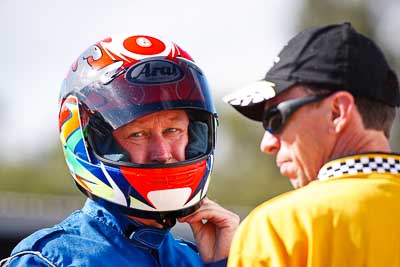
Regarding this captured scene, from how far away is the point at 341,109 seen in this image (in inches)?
182

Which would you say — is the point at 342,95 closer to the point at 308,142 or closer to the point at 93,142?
the point at 308,142

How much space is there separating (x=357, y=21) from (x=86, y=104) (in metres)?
38.4

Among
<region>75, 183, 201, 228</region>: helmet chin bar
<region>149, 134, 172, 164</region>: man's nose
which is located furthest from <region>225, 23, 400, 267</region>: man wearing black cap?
<region>75, 183, 201, 228</region>: helmet chin bar

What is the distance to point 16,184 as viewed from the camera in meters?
50.2

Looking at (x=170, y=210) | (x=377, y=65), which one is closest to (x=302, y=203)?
(x=377, y=65)

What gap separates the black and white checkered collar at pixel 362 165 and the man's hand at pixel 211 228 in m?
1.06

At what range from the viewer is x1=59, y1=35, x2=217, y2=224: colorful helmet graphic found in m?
5.45

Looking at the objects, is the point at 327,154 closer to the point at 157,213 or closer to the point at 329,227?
the point at 329,227

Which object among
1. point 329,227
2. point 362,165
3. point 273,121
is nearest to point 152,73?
point 273,121

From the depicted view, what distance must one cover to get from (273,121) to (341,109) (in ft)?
0.89

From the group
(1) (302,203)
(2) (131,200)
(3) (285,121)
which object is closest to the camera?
(1) (302,203)

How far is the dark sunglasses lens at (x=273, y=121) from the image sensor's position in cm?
475

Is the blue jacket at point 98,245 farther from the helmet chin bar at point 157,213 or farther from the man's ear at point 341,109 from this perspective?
the man's ear at point 341,109

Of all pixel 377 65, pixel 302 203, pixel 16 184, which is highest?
pixel 377 65
